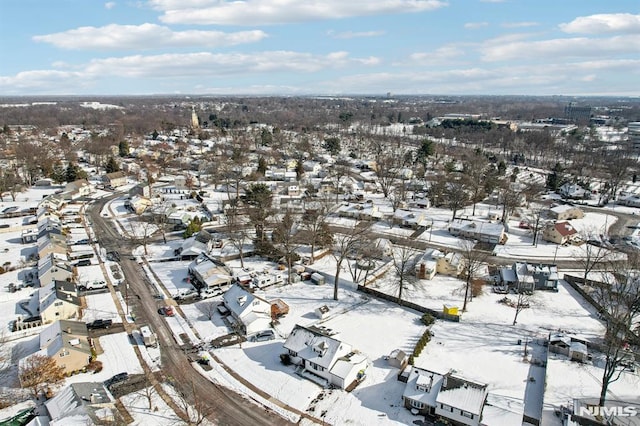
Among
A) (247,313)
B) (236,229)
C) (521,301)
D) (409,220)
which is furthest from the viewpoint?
(409,220)

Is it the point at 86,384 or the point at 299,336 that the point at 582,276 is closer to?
the point at 299,336

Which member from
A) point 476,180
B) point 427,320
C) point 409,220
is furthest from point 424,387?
point 476,180

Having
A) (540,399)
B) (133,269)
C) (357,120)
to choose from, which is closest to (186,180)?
(133,269)

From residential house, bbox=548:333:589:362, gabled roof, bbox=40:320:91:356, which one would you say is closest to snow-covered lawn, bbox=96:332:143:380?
gabled roof, bbox=40:320:91:356

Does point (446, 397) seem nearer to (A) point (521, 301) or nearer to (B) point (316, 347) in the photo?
(B) point (316, 347)

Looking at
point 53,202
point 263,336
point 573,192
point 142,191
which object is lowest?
point 263,336

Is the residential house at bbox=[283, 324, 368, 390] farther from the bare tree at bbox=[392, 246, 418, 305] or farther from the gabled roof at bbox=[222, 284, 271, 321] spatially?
the bare tree at bbox=[392, 246, 418, 305]
